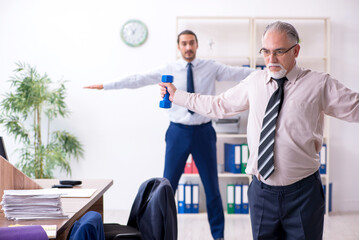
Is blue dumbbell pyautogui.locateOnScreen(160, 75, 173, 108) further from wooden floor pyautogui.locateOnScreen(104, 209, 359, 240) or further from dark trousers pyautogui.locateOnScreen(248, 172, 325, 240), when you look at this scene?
wooden floor pyautogui.locateOnScreen(104, 209, 359, 240)

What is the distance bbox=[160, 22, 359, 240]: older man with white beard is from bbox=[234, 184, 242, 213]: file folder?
9.38 feet

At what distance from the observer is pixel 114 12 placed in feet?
17.0

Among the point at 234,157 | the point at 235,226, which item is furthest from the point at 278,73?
the point at 234,157

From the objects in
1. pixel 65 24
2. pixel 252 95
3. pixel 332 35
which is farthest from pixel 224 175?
pixel 252 95

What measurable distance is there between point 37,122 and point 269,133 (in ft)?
11.9

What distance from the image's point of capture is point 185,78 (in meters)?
3.88

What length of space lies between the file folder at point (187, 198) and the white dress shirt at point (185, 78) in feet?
4.40

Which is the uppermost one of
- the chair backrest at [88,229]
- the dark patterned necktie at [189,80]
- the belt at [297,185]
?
the dark patterned necktie at [189,80]

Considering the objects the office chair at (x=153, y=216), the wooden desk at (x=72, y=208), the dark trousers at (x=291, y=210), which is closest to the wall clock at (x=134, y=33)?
the wooden desk at (x=72, y=208)

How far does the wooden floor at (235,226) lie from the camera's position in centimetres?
425

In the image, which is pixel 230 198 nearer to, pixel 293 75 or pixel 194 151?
pixel 194 151

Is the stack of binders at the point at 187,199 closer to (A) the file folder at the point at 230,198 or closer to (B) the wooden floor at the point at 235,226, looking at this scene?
(B) the wooden floor at the point at 235,226

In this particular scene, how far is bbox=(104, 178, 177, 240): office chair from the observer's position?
7.29ft

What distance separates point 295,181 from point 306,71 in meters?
0.49
